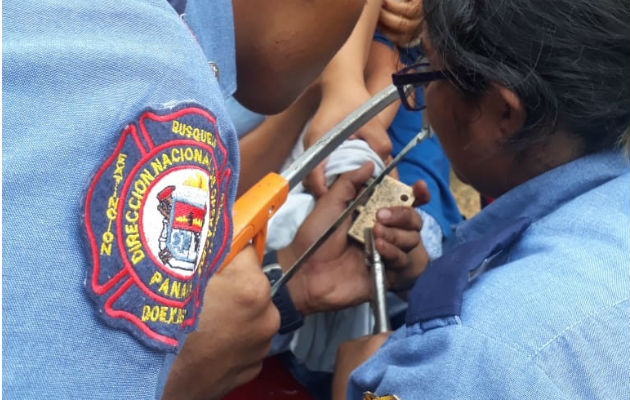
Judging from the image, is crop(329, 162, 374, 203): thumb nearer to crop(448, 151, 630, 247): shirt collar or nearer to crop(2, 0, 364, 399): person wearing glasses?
crop(448, 151, 630, 247): shirt collar

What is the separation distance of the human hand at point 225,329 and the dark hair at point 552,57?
14.1 inches

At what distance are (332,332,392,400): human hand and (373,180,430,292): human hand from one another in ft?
0.52

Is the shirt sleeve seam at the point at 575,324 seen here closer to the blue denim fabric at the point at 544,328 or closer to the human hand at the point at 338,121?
the blue denim fabric at the point at 544,328

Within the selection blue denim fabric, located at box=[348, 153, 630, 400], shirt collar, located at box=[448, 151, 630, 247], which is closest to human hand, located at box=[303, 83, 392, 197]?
shirt collar, located at box=[448, 151, 630, 247]

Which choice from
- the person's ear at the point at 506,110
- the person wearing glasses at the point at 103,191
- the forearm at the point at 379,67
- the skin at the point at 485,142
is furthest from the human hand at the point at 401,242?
the person wearing glasses at the point at 103,191

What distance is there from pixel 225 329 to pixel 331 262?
0.37m

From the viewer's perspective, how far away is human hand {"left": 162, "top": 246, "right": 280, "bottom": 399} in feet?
2.70

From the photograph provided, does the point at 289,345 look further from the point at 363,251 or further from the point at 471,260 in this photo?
the point at 471,260

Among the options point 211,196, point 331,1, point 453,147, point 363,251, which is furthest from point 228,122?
point 363,251

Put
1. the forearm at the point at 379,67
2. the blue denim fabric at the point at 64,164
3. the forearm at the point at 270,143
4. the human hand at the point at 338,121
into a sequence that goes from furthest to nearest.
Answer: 1. the forearm at the point at 379,67
2. the forearm at the point at 270,143
3. the human hand at the point at 338,121
4. the blue denim fabric at the point at 64,164

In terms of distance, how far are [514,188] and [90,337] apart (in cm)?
66

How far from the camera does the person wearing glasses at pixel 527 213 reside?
0.70m

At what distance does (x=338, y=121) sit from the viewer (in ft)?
4.40

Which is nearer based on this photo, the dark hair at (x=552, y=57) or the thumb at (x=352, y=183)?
the dark hair at (x=552, y=57)
